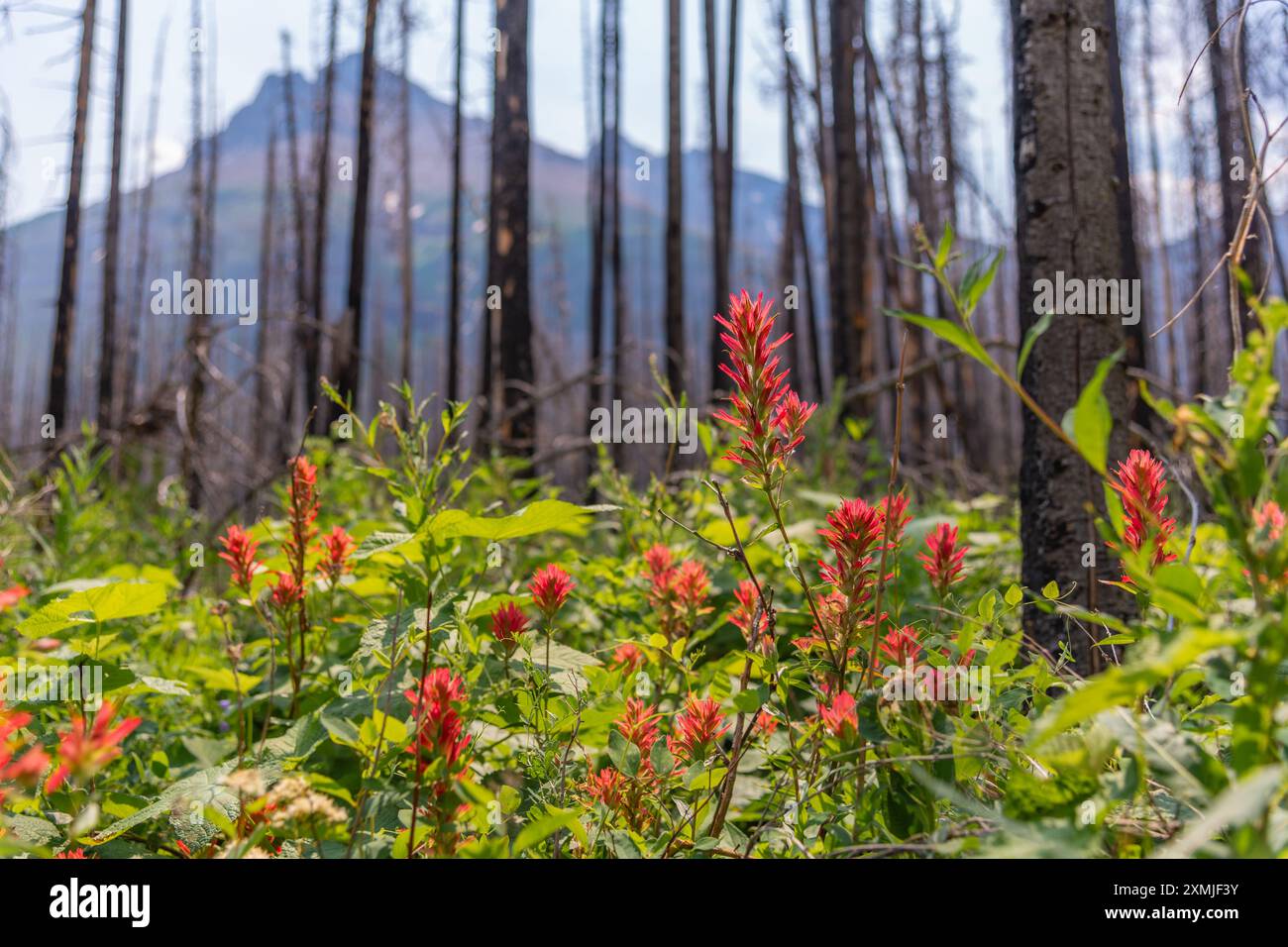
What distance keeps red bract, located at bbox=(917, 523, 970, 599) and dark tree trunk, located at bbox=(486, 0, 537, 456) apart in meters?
5.68

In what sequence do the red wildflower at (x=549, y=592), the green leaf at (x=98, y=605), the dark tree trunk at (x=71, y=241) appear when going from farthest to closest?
the dark tree trunk at (x=71, y=241), the green leaf at (x=98, y=605), the red wildflower at (x=549, y=592)

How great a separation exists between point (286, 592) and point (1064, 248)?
1.95 m

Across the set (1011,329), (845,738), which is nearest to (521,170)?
(845,738)

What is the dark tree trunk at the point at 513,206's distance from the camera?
6980 millimetres

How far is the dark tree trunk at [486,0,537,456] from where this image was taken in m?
6.98

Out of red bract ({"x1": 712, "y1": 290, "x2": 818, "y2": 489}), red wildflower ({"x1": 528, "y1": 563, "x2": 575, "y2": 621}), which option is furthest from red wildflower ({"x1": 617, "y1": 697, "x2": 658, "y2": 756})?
red bract ({"x1": 712, "y1": 290, "x2": 818, "y2": 489})

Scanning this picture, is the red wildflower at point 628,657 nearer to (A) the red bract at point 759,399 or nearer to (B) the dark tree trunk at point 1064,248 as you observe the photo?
(A) the red bract at point 759,399

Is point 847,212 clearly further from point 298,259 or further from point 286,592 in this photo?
point 298,259

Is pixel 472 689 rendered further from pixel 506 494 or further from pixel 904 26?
pixel 904 26

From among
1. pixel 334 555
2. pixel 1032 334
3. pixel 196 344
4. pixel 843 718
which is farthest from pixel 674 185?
pixel 1032 334

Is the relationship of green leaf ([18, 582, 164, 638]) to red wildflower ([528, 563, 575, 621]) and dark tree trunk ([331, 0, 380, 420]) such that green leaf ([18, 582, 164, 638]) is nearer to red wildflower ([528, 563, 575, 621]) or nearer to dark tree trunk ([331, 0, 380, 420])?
red wildflower ([528, 563, 575, 621])

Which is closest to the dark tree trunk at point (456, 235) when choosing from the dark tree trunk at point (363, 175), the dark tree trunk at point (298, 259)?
the dark tree trunk at point (298, 259)

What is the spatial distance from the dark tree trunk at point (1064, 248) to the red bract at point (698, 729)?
114 cm

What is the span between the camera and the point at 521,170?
281 inches
